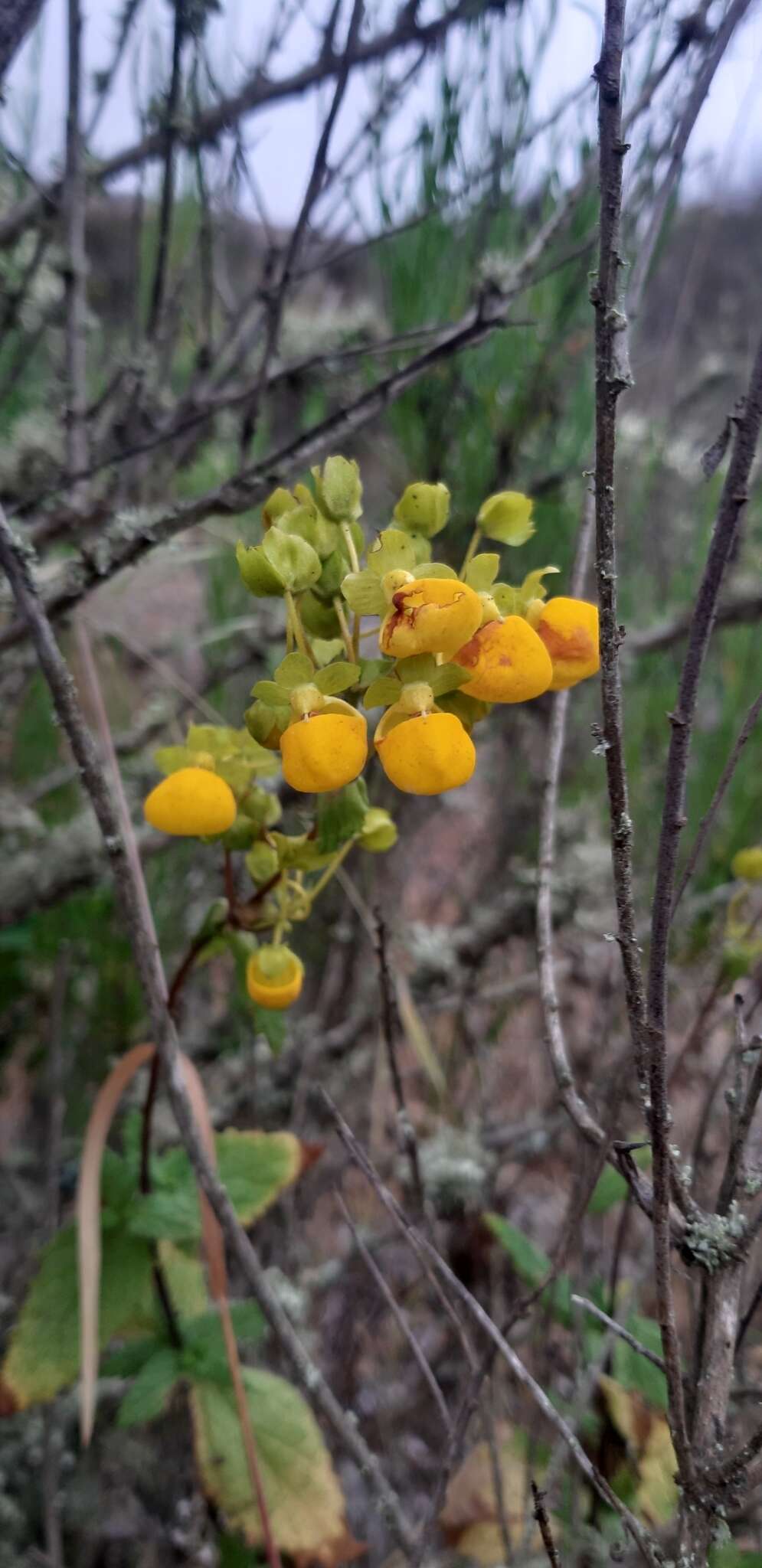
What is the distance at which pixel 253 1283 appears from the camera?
0.49m

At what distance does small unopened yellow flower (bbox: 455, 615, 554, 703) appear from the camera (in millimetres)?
425

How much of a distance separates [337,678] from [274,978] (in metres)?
0.20

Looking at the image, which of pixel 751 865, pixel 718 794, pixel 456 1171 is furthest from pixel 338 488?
pixel 456 1171

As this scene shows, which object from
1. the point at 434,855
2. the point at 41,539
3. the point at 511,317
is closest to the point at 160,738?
the point at 41,539

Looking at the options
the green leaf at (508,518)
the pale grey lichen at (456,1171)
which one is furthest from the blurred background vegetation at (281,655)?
the green leaf at (508,518)

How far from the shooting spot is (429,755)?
421mm

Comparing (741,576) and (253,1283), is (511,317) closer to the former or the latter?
(741,576)

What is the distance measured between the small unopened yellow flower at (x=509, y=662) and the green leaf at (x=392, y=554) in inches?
2.4

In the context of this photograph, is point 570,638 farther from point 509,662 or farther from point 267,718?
point 267,718

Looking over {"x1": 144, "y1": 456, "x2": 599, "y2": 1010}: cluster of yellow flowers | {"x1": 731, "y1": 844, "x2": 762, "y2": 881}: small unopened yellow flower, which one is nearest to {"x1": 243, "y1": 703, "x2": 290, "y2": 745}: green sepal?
{"x1": 144, "y1": 456, "x2": 599, "y2": 1010}: cluster of yellow flowers

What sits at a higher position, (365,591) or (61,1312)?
(365,591)

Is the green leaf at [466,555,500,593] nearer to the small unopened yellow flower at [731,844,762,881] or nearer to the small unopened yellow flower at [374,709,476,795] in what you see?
the small unopened yellow flower at [374,709,476,795]

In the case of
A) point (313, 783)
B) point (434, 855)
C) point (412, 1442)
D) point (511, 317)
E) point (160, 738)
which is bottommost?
point (412, 1442)

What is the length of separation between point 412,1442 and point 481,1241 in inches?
12.2
